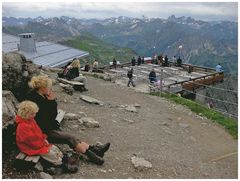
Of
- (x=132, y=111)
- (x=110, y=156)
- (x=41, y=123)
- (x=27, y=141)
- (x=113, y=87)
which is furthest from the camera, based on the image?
(x=113, y=87)

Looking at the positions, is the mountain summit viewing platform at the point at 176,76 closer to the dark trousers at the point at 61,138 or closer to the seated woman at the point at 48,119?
the seated woman at the point at 48,119

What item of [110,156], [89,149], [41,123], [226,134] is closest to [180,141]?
[226,134]

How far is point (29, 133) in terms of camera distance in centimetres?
816

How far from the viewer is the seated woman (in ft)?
29.8

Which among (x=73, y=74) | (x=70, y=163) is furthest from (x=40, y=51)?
(x=70, y=163)

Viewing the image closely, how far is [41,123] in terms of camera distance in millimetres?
9047

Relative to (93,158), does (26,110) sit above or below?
above

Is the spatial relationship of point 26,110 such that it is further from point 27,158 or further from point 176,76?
point 176,76

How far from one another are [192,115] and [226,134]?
2.50 metres

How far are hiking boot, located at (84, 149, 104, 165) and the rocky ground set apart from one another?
0.11 meters

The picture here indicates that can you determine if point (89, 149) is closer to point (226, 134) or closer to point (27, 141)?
point (27, 141)

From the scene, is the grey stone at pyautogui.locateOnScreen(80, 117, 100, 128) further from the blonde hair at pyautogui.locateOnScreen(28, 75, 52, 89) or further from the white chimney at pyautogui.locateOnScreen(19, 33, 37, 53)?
the white chimney at pyautogui.locateOnScreen(19, 33, 37, 53)

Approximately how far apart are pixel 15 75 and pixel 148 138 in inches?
173

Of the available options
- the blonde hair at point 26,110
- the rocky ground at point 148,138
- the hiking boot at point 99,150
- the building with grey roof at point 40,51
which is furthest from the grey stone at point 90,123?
the building with grey roof at point 40,51
